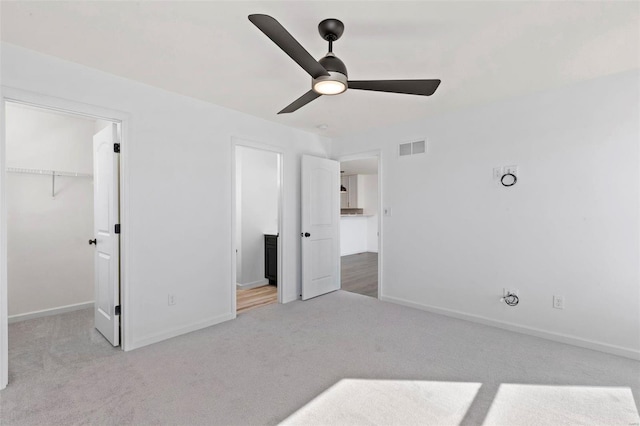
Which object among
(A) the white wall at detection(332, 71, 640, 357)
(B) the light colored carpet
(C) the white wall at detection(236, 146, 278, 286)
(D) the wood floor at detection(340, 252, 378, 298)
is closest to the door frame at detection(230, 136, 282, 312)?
(B) the light colored carpet

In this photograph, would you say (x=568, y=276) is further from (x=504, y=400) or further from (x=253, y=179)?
(x=253, y=179)

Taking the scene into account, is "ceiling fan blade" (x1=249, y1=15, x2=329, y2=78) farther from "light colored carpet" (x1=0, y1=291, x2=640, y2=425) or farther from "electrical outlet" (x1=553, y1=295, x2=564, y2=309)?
"electrical outlet" (x1=553, y1=295, x2=564, y2=309)

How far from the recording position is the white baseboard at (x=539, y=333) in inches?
105

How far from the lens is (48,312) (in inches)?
143

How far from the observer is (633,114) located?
2.62m

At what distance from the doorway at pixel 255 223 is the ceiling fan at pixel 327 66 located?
2977 millimetres

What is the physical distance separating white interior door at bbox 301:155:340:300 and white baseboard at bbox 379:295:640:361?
1193 mm

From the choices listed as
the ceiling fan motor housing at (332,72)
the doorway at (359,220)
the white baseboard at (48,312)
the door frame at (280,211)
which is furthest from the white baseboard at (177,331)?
the doorway at (359,220)

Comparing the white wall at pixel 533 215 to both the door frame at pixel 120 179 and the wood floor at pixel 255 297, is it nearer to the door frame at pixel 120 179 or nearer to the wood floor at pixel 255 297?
the wood floor at pixel 255 297

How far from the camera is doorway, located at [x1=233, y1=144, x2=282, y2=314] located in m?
4.95

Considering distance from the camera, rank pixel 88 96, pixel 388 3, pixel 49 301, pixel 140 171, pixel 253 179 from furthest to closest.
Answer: pixel 253 179 → pixel 49 301 → pixel 140 171 → pixel 88 96 → pixel 388 3

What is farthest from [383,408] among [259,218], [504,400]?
[259,218]

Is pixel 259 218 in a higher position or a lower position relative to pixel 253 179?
lower

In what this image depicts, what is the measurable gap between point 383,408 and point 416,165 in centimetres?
285
